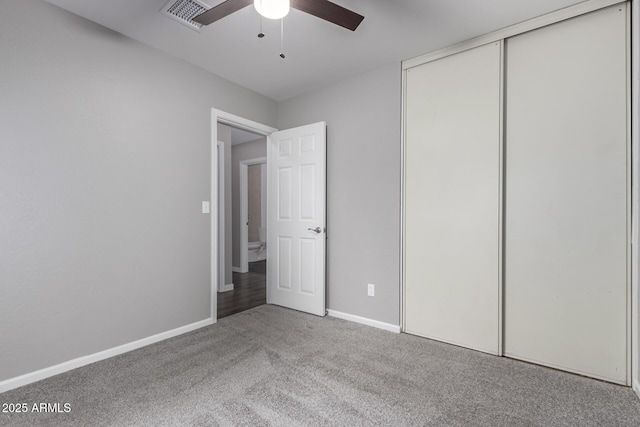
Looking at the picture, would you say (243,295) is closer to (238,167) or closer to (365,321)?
(365,321)

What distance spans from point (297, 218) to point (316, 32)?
1.84 metres

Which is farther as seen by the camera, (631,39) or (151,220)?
(151,220)

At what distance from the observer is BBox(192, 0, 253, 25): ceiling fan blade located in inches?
63.0

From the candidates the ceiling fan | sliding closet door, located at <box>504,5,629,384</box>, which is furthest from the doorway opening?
sliding closet door, located at <box>504,5,629,384</box>

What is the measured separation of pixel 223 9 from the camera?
1.66 metres

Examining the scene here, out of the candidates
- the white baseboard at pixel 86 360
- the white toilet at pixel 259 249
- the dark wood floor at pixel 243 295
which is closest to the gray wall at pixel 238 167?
the dark wood floor at pixel 243 295

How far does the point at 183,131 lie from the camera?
283cm

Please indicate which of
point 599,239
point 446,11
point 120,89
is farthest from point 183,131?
point 599,239

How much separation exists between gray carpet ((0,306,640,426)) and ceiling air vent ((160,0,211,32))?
248 cm

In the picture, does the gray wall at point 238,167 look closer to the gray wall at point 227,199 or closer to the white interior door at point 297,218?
the gray wall at point 227,199

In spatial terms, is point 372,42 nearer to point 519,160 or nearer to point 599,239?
point 519,160

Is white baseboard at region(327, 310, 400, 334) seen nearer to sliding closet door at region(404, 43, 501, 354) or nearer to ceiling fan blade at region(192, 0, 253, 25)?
sliding closet door at region(404, 43, 501, 354)

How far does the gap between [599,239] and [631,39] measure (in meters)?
1.28

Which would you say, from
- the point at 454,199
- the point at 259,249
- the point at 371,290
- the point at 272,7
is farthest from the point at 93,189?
the point at 259,249
